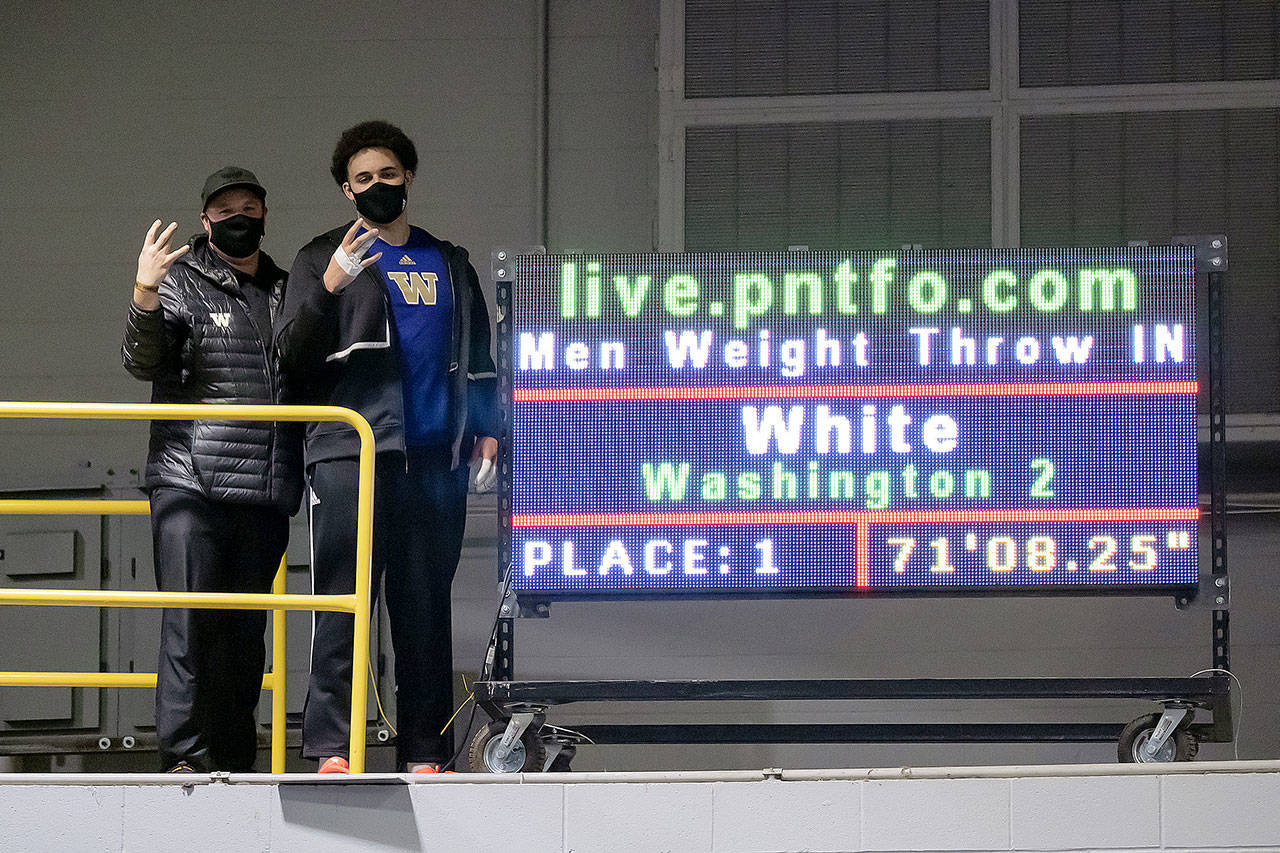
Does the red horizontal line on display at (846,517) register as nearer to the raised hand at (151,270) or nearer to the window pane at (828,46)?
the raised hand at (151,270)

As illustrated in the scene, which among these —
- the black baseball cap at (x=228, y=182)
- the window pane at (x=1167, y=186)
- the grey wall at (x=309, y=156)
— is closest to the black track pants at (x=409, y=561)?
the black baseball cap at (x=228, y=182)

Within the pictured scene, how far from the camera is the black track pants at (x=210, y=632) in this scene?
4.38 m

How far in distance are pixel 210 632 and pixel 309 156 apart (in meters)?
3.04

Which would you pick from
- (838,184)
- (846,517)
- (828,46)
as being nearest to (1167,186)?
(838,184)

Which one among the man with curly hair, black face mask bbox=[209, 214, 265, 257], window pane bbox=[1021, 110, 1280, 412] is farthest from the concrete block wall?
window pane bbox=[1021, 110, 1280, 412]

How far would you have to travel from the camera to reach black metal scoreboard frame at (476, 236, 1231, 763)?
15.7 feet

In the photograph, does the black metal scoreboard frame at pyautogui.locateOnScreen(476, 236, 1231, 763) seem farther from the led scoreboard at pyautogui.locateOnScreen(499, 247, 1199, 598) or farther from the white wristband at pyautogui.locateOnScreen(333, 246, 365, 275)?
the white wristband at pyautogui.locateOnScreen(333, 246, 365, 275)

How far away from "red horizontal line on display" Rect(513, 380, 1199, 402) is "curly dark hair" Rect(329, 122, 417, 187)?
2.40ft

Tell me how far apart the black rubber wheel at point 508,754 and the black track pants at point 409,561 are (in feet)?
0.56

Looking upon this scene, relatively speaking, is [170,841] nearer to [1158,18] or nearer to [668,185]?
[668,185]

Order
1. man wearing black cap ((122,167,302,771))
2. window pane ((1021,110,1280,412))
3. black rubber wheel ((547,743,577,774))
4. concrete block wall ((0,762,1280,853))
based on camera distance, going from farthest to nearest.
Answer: window pane ((1021,110,1280,412)) → black rubber wheel ((547,743,577,774)) → man wearing black cap ((122,167,302,771)) → concrete block wall ((0,762,1280,853))

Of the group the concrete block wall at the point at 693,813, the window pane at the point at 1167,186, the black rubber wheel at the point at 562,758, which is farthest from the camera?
the window pane at the point at 1167,186

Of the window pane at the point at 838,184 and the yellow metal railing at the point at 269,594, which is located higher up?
the window pane at the point at 838,184

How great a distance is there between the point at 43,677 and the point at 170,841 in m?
0.73
